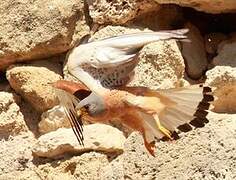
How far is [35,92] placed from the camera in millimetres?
3516

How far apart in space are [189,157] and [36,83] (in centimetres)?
62

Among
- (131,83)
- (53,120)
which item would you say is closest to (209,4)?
(131,83)

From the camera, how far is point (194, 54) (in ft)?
11.3

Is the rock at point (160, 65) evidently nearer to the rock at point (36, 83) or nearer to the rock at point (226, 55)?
the rock at point (226, 55)

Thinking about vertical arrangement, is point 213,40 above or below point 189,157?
above

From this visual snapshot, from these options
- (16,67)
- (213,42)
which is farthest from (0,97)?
(213,42)

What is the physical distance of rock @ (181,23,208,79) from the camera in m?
3.41

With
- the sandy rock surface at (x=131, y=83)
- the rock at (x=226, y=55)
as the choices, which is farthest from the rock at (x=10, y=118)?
the rock at (x=226, y=55)

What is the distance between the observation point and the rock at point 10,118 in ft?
11.6

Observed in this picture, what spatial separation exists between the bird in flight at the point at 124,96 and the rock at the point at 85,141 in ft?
1.34

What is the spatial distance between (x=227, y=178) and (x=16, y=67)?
857 mm

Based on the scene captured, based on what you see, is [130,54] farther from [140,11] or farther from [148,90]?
[140,11]

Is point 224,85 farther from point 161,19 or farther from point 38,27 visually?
point 38,27

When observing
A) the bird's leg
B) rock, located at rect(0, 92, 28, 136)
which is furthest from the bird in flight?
rock, located at rect(0, 92, 28, 136)
